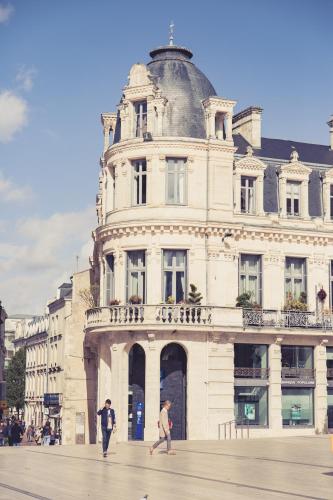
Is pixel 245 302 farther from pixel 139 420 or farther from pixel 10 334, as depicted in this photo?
pixel 10 334

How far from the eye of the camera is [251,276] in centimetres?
4609

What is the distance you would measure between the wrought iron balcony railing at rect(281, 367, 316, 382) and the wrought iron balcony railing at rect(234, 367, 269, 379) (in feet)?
3.40

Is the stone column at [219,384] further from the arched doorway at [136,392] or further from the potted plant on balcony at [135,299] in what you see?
the potted plant on balcony at [135,299]

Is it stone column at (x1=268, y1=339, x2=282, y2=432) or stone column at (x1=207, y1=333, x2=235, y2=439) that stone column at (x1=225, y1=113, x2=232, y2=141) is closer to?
stone column at (x1=207, y1=333, x2=235, y2=439)

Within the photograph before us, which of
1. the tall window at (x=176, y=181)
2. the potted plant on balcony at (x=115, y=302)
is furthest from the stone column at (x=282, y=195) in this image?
the potted plant on balcony at (x=115, y=302)

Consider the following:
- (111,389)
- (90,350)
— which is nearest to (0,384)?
(90,350)

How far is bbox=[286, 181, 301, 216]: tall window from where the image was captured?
4766 centimetres

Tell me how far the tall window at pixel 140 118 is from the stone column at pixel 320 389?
1440 centimetres

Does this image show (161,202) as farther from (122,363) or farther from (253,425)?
(253,425)

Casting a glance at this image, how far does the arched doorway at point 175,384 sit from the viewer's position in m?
42.8

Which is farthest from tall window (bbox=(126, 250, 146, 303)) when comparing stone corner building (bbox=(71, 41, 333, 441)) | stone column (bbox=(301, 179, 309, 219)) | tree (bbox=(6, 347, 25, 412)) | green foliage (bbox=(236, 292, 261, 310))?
tree (bbox=(6, 347, 25, 412))

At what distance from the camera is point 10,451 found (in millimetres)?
33906

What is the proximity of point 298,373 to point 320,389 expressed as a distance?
55.8 inches

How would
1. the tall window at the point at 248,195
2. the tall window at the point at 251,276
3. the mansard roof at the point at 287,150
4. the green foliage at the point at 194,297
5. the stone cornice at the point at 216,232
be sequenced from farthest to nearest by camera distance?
the mansard roof at the point at 287,150 → the tall window at the point at 248,195 → the tall window at the point at 251,276 → the stone cornice at the point at 216,232 → the green foliage at the point at 194,297
